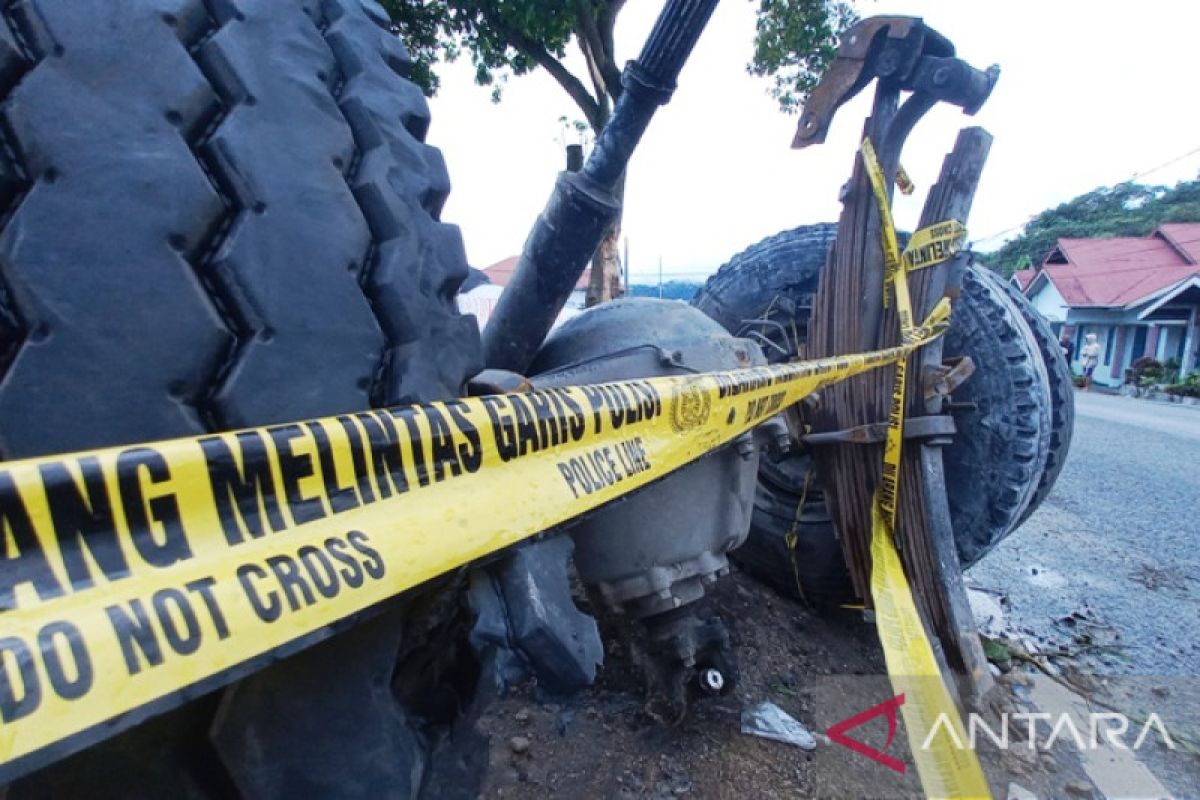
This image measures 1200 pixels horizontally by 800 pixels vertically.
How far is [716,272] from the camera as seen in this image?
3047mm

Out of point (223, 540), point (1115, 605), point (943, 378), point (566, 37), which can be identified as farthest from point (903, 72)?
point (566, 37)

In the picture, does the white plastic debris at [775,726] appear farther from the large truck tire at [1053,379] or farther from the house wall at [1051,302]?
the house wall at [1051,302]

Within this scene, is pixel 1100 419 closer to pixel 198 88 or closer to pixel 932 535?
pixel 932 535

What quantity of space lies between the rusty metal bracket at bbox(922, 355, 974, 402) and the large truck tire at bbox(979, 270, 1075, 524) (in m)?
0.38

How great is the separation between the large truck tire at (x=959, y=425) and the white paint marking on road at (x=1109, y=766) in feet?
1.99

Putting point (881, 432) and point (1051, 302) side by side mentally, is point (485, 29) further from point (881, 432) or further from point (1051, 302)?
point (1051, 302)

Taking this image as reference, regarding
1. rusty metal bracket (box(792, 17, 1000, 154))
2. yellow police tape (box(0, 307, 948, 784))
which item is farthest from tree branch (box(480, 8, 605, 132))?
yellow police tape (box(0, 307, 948, 784))

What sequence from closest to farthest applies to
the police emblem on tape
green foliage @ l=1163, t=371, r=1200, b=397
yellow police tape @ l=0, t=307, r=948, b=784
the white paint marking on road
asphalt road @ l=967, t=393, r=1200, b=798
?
yellow police tape @ l=0, t=307, r=948, b=784 → the police emblem on tape → the white paint marking on road → asphalt road @ l=967, t=393, r=1200, b=798 → green foliage @ l=1163, t=371, r=1200, b=397

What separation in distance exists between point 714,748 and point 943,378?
142cm

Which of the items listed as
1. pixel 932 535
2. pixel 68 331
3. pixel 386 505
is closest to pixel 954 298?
pixel 932 535

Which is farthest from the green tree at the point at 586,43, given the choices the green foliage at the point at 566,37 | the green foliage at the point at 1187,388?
the green foliage at the point at 1187,388

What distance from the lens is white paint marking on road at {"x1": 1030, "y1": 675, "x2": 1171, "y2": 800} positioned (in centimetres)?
198

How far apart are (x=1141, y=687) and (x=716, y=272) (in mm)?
2371

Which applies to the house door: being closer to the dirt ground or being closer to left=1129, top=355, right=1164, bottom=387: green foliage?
left=1129, top=355, right=1164, bottom=387: green foliage
